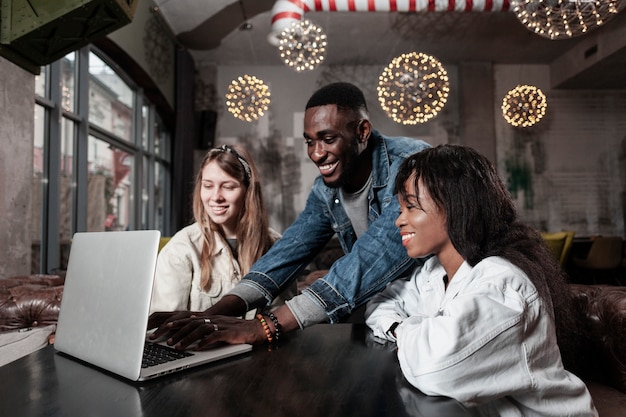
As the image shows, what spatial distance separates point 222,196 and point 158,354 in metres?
1.09

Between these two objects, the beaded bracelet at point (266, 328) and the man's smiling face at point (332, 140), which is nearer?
the beaded bracelet at point (266, 328)

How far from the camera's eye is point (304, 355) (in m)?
1.00

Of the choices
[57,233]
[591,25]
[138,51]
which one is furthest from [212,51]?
[591,25]

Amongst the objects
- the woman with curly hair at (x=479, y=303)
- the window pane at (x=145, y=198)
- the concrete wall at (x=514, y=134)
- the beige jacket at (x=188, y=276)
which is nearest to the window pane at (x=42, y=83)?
the window pane at (x=145, y=198)

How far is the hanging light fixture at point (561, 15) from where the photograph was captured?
3836 millimetres

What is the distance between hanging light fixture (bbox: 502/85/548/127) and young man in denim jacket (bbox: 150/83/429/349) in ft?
21.6

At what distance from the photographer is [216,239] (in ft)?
6.37

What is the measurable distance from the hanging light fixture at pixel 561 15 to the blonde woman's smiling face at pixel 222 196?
10.1 feet

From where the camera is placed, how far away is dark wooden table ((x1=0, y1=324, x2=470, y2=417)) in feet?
2.25

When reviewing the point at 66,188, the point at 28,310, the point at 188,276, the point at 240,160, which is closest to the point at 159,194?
the point at 66,188

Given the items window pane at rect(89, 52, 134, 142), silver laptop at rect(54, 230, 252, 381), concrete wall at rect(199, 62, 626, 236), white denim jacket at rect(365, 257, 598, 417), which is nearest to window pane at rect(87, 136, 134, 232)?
window pane at rect(89, 52, 134, 142)

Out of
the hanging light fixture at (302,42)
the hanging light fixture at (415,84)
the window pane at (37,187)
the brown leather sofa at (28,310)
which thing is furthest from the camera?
the hanging light fixture at (415,84)

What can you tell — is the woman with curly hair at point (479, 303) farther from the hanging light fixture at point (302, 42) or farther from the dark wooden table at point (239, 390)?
the hanging light fixture at point (302, 42)

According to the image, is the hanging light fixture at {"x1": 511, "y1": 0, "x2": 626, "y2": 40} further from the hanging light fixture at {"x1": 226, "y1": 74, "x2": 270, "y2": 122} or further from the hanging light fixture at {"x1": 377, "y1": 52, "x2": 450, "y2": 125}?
the hanging light fixture at {"x1": 226, "y1": 74, "x2": 270, "y2": 122}
